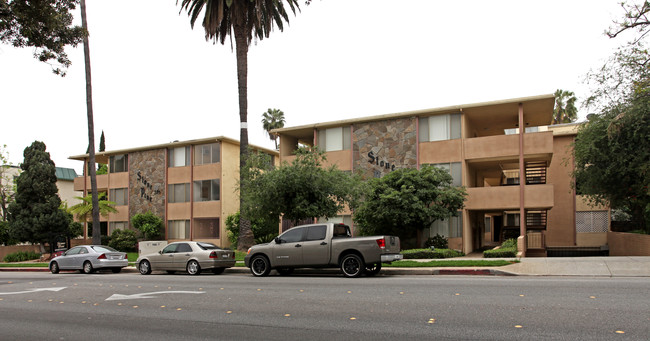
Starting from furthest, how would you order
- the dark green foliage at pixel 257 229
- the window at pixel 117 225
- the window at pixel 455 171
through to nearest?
the window at pixel 117 225 → the dark green foliage at pixel 257 229 → the window at pixel 455 171

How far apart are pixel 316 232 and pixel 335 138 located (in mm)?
13838

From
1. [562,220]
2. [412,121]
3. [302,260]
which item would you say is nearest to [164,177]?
[412,121]

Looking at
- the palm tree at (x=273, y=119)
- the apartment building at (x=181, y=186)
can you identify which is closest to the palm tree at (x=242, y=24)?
the apartment building at (x=181, y=186)

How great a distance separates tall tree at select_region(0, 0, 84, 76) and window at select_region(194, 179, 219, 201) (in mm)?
23389

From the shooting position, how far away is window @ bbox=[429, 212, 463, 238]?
25828 millimetres

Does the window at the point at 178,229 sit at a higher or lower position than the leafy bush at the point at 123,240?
higher

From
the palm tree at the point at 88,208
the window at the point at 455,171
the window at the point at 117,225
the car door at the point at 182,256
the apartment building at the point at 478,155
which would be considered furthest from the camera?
the window at the point at 117,225

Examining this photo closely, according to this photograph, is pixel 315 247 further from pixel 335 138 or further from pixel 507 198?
pixel 335 138

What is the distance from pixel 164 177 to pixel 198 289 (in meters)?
Result: 25.2

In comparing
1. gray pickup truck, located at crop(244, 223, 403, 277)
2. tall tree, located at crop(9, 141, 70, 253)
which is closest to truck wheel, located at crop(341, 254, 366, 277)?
gray pickup truck, located at crop(244, 223, 403, 277)

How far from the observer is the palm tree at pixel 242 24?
26.9 m

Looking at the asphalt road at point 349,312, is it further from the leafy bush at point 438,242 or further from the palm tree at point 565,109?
the palm tree at point 565,109

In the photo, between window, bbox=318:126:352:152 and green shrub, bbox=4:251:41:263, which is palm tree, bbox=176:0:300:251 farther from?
green shrub, bbox=4:251:41:263

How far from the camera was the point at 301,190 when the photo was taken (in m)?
20.3
